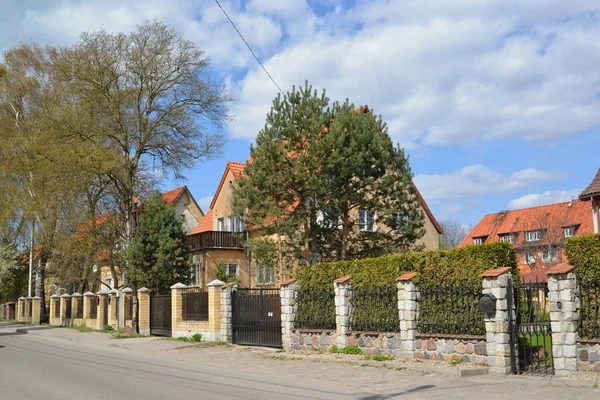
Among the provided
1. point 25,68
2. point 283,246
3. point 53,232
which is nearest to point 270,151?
point 283,246

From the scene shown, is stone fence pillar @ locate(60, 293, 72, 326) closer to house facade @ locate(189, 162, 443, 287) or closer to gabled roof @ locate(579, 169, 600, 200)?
house facade @ locate(189, 162, 443, 287)

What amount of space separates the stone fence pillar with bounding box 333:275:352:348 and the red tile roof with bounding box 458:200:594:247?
31.6m

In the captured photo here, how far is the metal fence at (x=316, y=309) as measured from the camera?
706 inches

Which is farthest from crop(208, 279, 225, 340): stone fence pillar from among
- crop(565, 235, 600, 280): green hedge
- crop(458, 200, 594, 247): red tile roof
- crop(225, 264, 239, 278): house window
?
crop(458, 200, 594, 247): red tile roof

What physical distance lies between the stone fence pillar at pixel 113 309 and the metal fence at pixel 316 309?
657 inches

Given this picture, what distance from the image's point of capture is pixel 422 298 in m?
15.0

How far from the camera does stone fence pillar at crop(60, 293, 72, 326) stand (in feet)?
130

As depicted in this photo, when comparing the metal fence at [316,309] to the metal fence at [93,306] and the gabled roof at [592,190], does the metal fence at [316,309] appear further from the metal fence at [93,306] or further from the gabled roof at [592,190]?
the metal fence at [93,306]

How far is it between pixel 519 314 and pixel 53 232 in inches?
1247

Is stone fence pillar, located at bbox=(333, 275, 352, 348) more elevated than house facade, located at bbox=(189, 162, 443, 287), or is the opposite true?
house facade, located at bbox=(189, 162, 443, 287)

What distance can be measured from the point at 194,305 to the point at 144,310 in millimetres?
5163

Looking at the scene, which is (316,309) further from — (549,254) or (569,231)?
(569,231)

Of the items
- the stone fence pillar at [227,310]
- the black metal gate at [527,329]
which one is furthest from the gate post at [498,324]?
the stone fence pillar at [227,310]

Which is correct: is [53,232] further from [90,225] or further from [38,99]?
[38,99]
